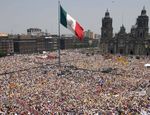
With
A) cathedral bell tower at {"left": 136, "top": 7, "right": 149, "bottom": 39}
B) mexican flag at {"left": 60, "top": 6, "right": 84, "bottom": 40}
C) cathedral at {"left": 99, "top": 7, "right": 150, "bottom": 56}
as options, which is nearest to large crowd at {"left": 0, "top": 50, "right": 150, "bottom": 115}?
mexican flag at {"left": 60, "top": 6, "right": 84, "bottom": 40}

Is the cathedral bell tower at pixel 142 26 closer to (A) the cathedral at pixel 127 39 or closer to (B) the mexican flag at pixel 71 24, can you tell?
(A) the cathedral at pixel 127 39

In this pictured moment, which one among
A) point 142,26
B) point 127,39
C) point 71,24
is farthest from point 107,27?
point 71,24

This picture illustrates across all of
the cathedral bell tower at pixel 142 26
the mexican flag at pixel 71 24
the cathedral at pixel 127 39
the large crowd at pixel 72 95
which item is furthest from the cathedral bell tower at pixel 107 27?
the large crowd at pixel 72 95

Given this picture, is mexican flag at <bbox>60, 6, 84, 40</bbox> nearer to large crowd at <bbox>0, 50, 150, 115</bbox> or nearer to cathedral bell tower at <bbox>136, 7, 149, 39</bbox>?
large crowd at <bbox>0, 50, 150, 115</bbox>

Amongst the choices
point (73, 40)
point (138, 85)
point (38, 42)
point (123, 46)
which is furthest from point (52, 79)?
point (73, 40)

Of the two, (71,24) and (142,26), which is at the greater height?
(142,26)

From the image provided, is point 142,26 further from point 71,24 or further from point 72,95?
point 72,95

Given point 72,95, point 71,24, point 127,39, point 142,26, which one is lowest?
point 72,95
